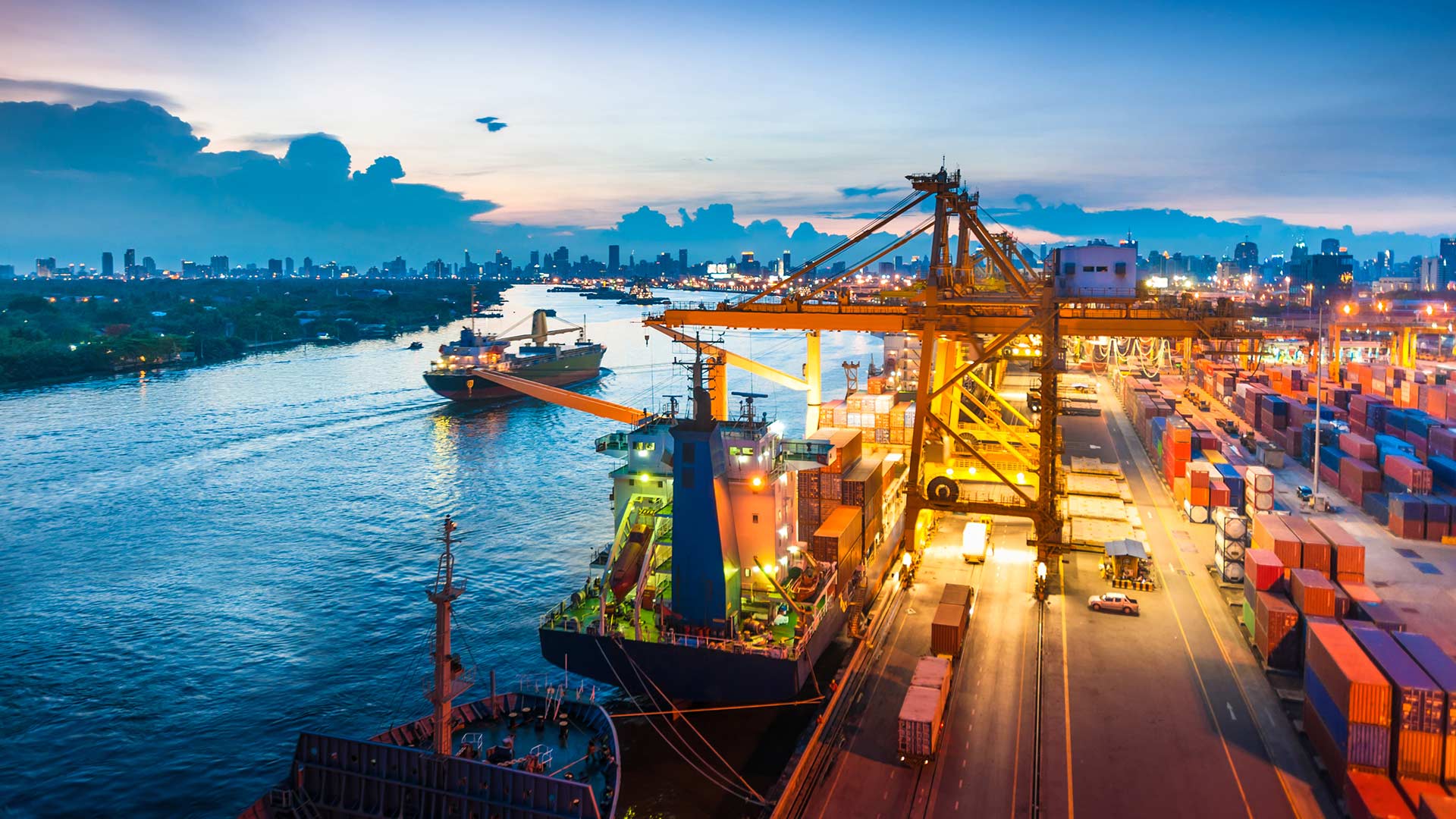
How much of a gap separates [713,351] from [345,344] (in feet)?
352

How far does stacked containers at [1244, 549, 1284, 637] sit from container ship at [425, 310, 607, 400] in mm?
60285

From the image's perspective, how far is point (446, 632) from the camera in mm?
14312

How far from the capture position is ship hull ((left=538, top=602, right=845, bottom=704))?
20875 mm

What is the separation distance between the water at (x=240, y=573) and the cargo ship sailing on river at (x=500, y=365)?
758cm

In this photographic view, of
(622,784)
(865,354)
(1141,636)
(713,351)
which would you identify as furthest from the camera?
(865,354)

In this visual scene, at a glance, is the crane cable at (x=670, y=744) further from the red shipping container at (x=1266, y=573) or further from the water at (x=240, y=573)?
the red shipping container at (x=1266, y=573)

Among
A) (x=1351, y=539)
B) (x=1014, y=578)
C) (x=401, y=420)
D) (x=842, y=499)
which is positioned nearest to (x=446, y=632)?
(x=842, y=499)

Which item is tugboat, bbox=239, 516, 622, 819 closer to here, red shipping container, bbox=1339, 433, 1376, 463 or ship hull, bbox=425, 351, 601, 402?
red shipping container, bbox=1339, 433, 1376, 463

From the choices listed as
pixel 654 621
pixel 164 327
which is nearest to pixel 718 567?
pixel 654 621

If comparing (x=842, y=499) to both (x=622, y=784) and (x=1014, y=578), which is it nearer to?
(x=1014, y=578)

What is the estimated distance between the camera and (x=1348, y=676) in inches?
640

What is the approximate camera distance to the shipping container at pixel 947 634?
2262 centimetres

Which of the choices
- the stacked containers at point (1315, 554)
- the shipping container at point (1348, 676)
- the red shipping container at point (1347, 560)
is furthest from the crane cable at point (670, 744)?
the red shipping container at point (1347, 560)

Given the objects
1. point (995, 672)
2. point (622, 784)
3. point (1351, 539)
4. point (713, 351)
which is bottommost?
point (622, 784)
